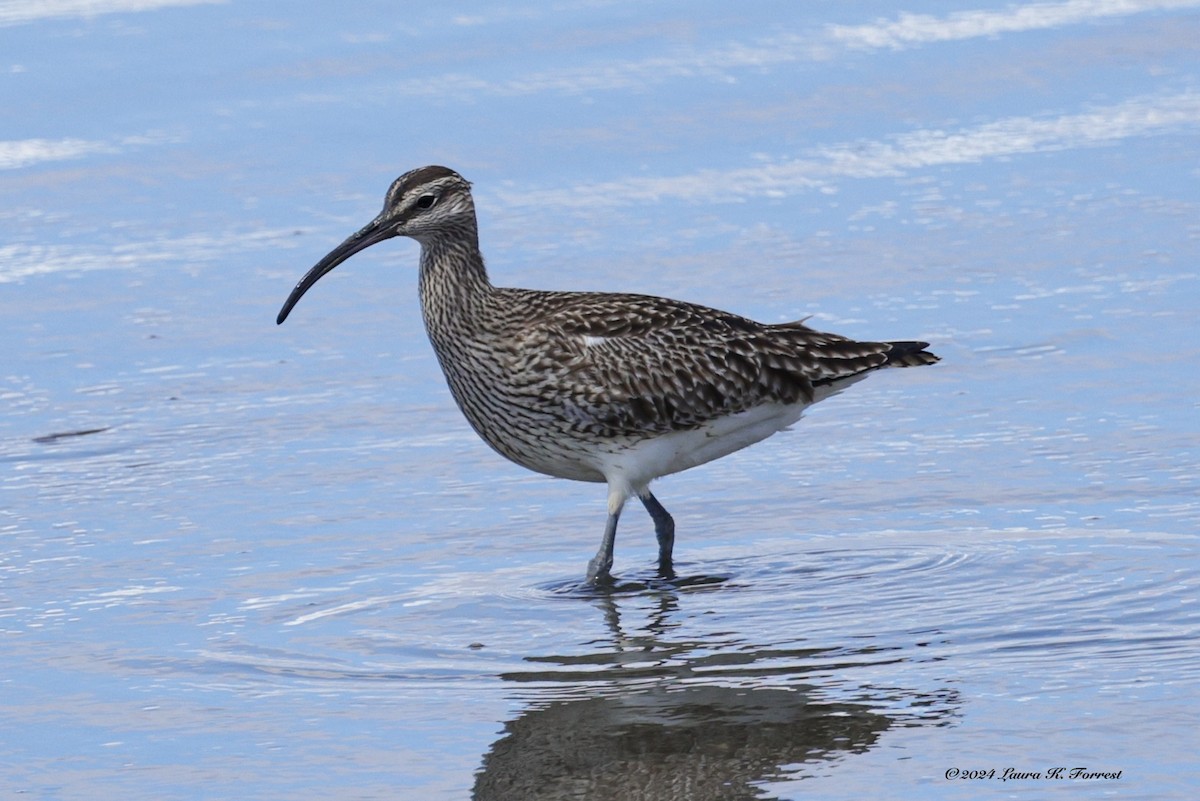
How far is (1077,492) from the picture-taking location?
9.74m

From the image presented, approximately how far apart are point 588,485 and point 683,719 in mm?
3496

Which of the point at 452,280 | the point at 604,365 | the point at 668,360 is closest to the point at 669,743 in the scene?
the point at 604,365

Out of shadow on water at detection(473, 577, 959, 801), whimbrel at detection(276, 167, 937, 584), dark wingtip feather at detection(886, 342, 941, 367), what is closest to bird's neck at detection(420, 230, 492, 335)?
whimbrel at detection(276, 167, 937, 584)

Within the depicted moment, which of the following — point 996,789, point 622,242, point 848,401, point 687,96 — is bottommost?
point 996,789

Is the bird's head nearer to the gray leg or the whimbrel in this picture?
the whimbrel

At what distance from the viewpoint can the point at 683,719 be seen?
24.3 feet

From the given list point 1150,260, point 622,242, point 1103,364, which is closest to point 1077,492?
point 1103,364

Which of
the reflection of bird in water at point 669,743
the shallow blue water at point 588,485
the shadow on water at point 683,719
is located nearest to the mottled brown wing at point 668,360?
the shallow blue water at point 588,485

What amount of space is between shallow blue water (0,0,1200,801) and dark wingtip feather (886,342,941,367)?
42 cm

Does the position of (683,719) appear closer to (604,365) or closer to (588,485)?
(604,365)

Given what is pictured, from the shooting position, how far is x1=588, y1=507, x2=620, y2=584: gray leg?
9.22 meters

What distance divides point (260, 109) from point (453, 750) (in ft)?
30.3

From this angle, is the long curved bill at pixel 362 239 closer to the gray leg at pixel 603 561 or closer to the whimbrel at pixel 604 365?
the whimbrel at pixel 604 365

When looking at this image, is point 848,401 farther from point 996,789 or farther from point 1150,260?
point 996,789
